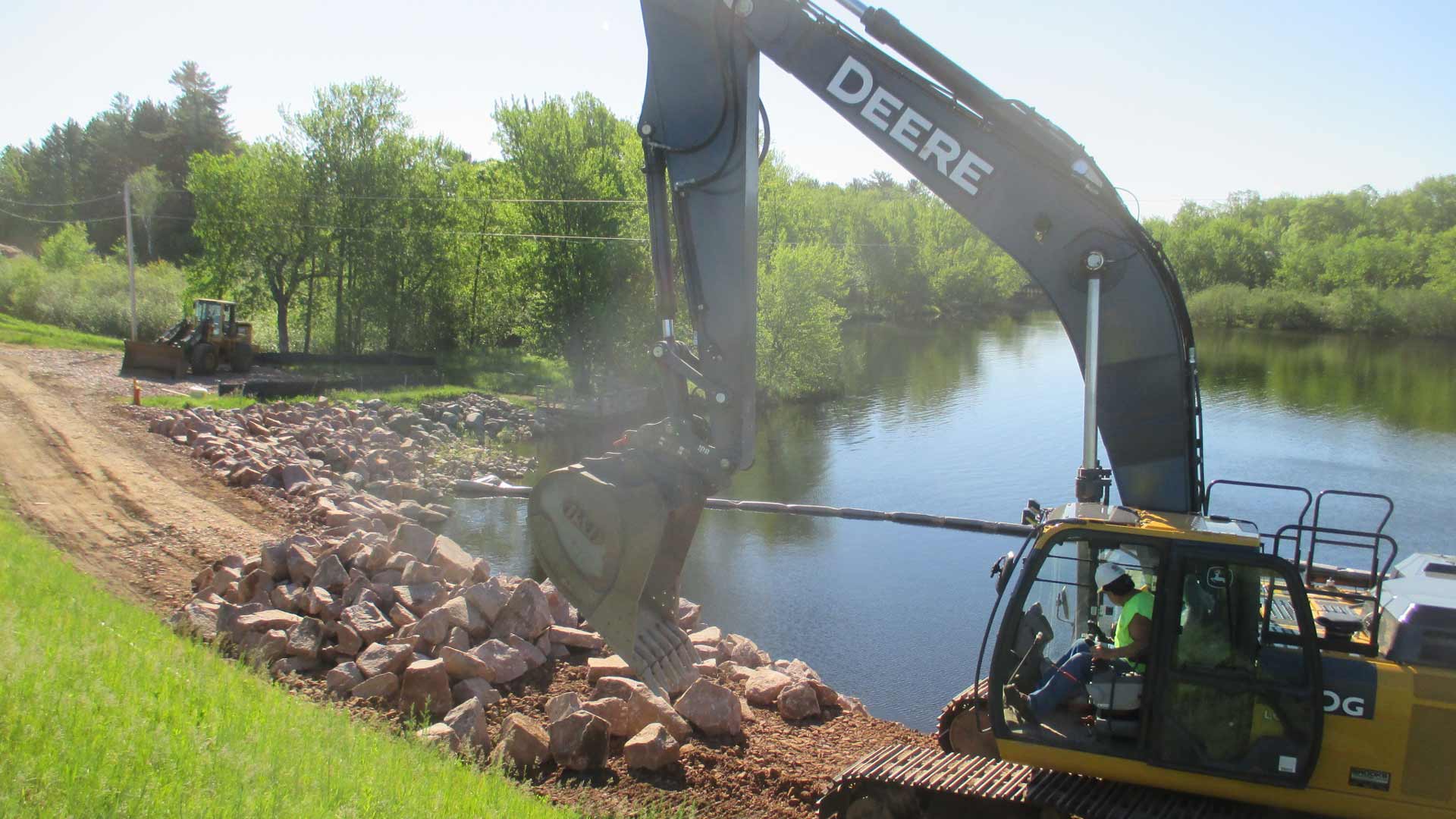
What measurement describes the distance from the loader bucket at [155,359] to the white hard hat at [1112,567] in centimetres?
2582

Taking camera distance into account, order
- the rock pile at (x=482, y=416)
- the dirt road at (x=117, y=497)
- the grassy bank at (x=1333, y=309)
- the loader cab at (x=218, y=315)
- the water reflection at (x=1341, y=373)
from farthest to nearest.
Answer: the grassy bank at (x=1333, y=309) < the water reflection at (x=1341, y=373) < the loader cab at (x=218, y=315) < the rock pile at (x=482, y=416) < the dirt road at (x=117, y=497)

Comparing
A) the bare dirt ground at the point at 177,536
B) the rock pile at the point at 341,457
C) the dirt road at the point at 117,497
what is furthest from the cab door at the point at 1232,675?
the rock pile at the point at 341,457

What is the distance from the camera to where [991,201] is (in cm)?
572

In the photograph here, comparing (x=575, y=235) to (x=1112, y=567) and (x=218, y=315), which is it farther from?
(x=1112, y=567)

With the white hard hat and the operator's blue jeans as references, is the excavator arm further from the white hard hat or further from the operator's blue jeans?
the operator's blue jeans

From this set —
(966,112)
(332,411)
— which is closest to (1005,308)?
(332,411)

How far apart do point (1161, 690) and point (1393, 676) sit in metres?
0.95

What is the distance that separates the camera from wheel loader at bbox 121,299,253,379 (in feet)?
85.2

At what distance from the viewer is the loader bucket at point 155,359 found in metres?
25.9

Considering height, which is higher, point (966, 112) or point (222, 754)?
point (966, 112)

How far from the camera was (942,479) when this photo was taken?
2111 centimetres

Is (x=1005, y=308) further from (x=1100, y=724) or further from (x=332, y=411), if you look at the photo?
(x=1100, y=724)

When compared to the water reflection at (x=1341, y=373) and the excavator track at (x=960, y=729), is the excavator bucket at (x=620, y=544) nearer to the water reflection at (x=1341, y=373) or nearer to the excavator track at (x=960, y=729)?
the excavator track at (x=960, y=729)

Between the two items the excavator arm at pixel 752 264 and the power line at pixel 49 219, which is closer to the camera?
the excavator arm at pixel 752 264
